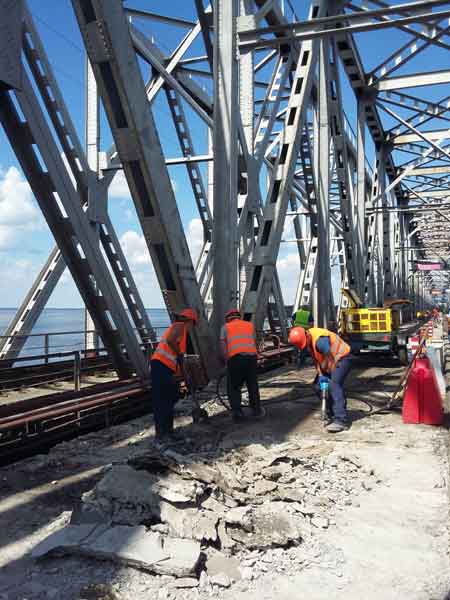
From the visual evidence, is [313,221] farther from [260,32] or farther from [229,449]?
[229,449]

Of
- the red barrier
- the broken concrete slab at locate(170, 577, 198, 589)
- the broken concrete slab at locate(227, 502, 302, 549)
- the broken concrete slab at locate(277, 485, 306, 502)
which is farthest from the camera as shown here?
the red barrier

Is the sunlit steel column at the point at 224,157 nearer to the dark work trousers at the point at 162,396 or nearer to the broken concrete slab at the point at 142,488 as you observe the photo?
the dark work trousers at the point at 162,396

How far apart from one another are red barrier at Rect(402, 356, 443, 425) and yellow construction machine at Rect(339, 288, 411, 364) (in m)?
7.87

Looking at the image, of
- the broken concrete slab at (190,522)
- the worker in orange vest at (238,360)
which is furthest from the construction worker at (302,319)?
the broken concrete slab at (190,522)

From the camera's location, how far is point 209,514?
387cm

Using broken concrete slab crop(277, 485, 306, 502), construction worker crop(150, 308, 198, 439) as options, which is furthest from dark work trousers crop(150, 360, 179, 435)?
broken concrete slab crop(277, 485, 306, 502)

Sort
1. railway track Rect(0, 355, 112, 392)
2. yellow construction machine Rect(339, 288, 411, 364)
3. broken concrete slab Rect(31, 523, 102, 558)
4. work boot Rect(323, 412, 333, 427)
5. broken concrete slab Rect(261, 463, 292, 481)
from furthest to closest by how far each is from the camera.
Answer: yellow construction machine Rect(339, 288, 411, 364)
railway track Rect(0, 355, 112, 392)
work boot Rect(323, 412, 333, 427)
broken concrete slab Rect(261, 463, 292, 481)
broken concrete slab Rect(31, 523, 102, 558)

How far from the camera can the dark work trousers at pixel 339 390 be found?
6988 millimetres

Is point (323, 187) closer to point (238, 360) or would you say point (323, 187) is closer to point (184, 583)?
point (238, 360)

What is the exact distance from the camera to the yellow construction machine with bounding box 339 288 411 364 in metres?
14.8

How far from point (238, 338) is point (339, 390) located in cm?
154

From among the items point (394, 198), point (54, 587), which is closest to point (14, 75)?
point (54, 587)

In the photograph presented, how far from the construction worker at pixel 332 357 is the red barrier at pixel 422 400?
84cm

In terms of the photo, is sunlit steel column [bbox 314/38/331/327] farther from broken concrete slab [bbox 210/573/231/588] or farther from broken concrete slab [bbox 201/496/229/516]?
broken concrete slab [bbox 210/573/231/588]
